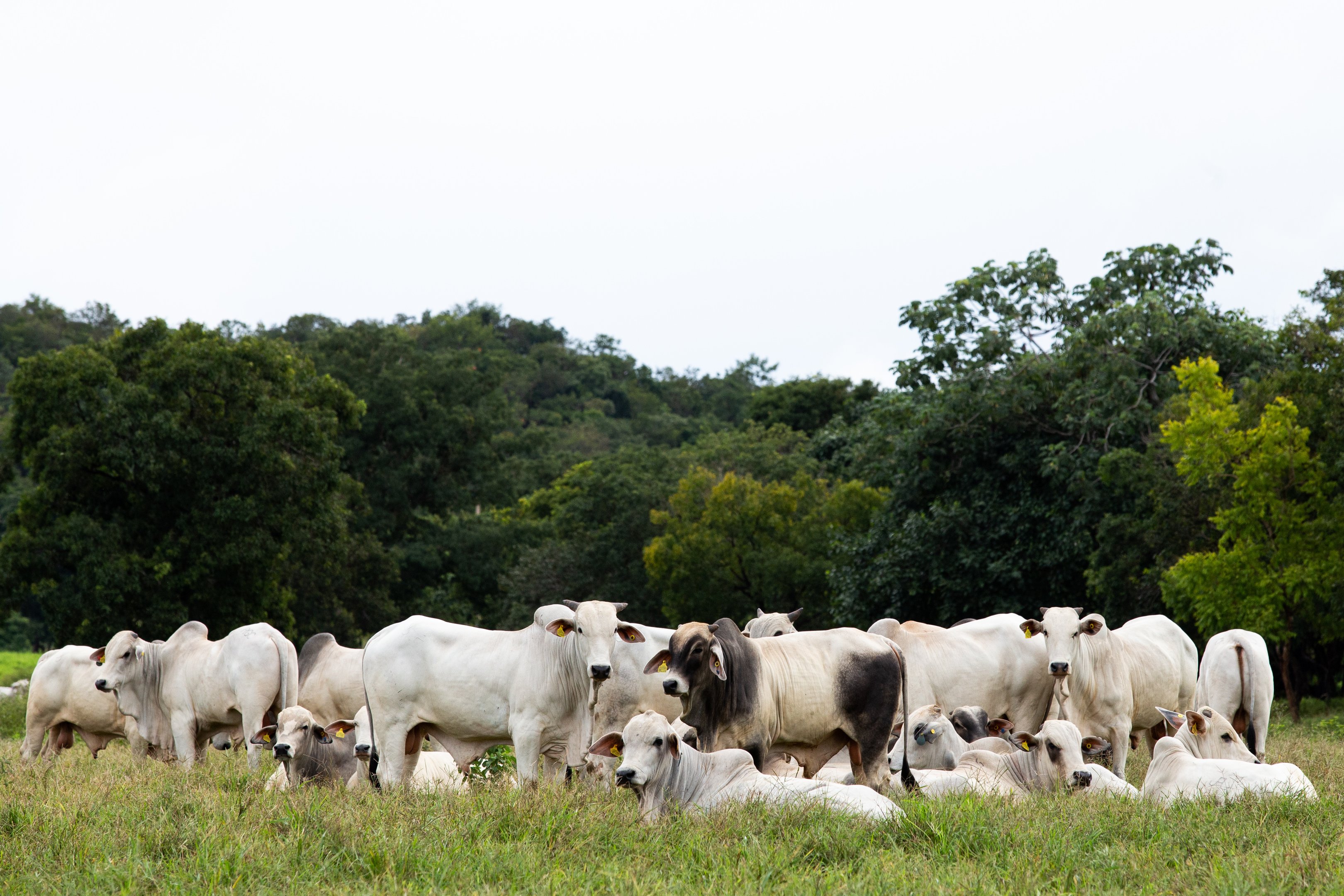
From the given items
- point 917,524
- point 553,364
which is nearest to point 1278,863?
point 917,524

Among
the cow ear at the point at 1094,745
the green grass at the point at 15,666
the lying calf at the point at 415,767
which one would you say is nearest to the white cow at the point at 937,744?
the cow ear at the point at 1094,745

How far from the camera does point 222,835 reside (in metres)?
6.56

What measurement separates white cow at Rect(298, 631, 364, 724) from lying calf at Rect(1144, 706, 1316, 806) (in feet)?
23.4

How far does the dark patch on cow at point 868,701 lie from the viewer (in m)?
8.46

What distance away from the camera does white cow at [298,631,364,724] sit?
1232 cm

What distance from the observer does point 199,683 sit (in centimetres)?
1170

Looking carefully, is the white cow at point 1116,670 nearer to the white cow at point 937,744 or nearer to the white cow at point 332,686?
the white cow at point 937,744

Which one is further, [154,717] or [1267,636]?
[1267,636]

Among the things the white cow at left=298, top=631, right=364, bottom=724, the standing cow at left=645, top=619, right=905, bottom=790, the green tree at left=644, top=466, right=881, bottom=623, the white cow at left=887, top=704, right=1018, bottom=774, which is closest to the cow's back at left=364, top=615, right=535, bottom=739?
the standing cow at left=645, top=619, right=905, bottom=790

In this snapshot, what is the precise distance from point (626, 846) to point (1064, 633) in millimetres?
5476

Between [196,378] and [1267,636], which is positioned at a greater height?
[196,378]

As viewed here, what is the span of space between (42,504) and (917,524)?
17232mm

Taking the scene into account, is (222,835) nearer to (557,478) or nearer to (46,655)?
(46,655)

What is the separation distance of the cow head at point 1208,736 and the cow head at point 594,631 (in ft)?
12.7
